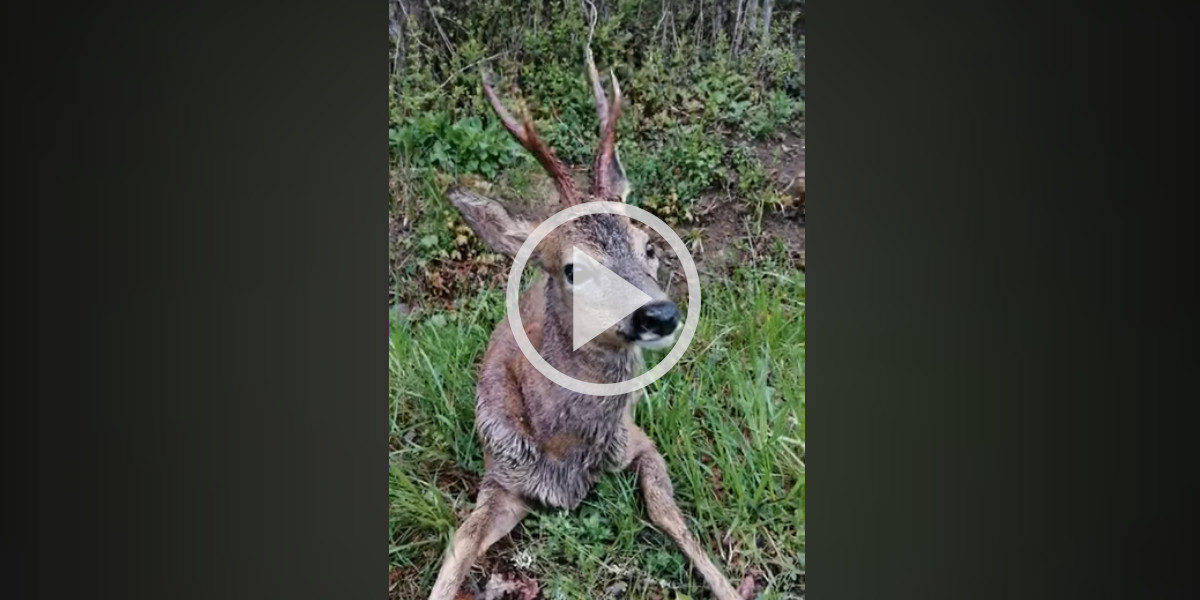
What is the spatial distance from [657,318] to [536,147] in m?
0.63

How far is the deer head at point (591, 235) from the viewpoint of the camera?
2.87 meters

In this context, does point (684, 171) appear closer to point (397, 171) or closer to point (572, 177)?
point (572, 177)

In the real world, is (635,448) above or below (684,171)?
below

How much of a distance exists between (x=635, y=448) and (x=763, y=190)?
2.82 feet

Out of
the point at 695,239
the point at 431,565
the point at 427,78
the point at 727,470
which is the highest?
the point at 427,78

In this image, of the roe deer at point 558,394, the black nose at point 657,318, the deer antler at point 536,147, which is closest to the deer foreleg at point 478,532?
the roe deer at point 558,394

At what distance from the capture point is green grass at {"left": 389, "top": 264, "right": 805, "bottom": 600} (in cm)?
291

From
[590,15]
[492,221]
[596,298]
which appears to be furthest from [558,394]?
[590,15]

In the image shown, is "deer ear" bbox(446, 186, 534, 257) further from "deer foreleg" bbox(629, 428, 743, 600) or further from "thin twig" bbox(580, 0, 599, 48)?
"deer foreleg" bbox(629, 428, 743, 600)

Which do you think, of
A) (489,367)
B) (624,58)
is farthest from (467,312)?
(624,58)

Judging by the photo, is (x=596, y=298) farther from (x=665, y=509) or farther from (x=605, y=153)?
(x=665, y=509)

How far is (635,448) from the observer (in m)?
2.96

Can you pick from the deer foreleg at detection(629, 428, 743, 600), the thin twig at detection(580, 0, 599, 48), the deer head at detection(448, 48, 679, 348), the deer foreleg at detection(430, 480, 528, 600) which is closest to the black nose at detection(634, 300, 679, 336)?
the deer head at detection(448, 48, 679, 348)

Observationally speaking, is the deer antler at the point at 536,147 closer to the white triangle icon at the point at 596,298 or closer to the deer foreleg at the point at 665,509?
the white triangle icon at the point at 596,298
